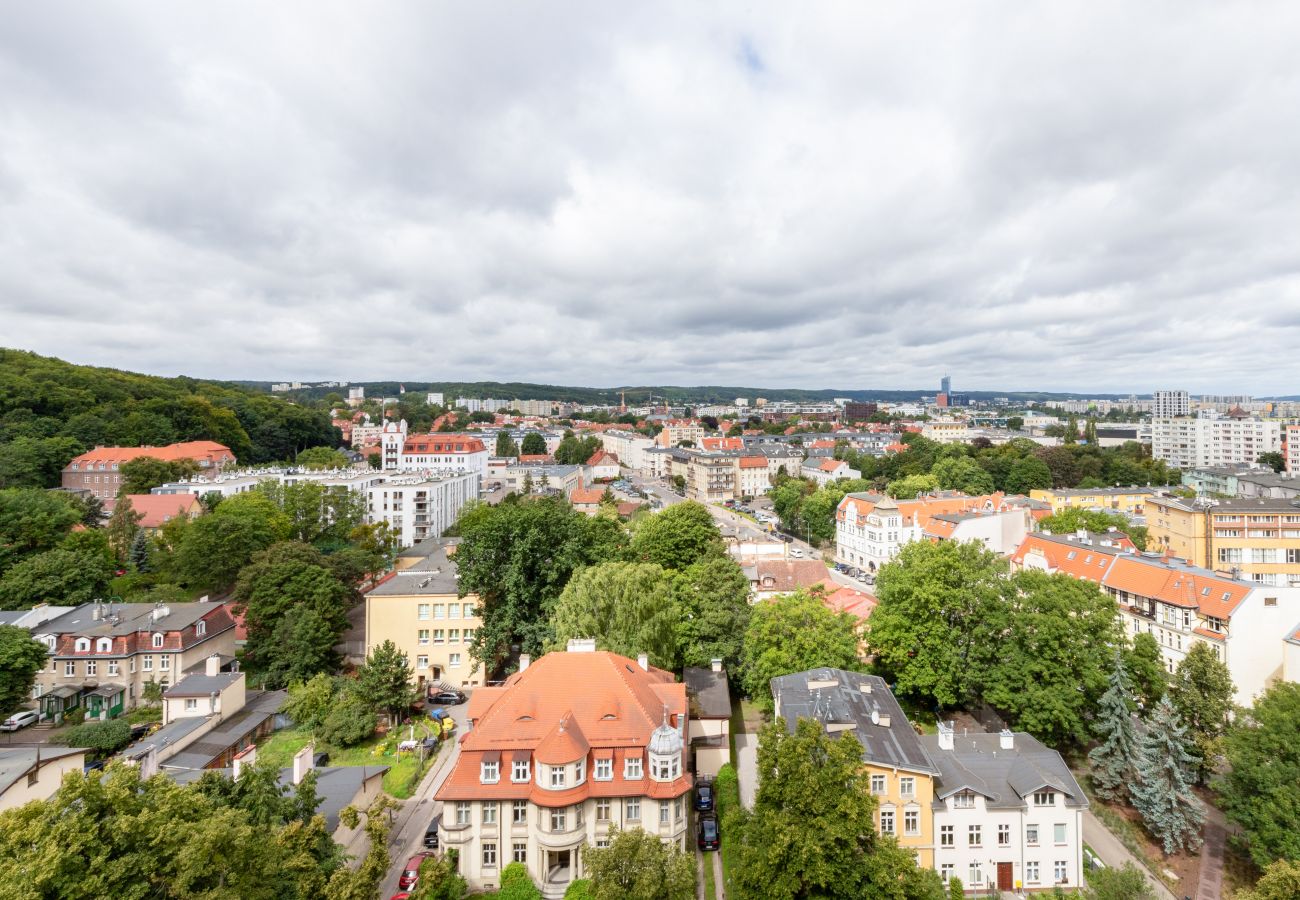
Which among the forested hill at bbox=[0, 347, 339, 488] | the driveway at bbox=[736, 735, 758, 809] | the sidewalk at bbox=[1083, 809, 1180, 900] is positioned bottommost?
the sidewalk at bbox=[1083, 809, 1180, 900]

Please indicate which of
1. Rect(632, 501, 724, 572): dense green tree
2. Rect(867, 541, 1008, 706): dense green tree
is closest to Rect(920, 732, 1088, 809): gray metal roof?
Rect(867, 541, 1008, 706): dense green tree

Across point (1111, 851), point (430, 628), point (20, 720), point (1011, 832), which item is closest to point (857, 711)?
point (1011, 832)

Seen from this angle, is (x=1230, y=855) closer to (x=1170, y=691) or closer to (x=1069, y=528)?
(x=1170, y=691)

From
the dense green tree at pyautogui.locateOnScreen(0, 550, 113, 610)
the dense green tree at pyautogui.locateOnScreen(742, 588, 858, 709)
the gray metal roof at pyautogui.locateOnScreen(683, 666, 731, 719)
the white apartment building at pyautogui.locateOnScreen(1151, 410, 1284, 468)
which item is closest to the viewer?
the gray metal roof at pyautogui.locateOnScreen(683, 666, 731, 719)

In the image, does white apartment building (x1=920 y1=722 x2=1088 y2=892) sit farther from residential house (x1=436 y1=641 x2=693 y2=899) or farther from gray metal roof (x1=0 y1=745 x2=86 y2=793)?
gray metal roof (x1=0 y1=745 x2=86 y2=793)

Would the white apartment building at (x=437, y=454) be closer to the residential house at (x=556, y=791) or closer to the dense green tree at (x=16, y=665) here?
the dense green tree at (x=16, y=665)

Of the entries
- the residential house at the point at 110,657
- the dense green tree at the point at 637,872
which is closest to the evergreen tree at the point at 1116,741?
the dense green tree at the point at 637,872

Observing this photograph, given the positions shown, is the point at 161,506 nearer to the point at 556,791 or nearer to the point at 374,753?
the point at 374,753
